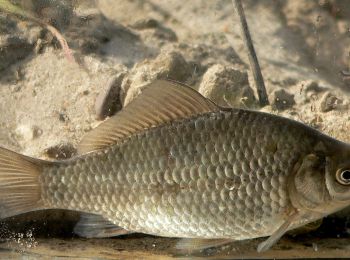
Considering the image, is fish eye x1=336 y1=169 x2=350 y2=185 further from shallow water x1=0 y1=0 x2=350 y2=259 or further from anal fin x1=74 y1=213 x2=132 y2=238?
anal fin x1=74 y1=213 x2=132 y2=238

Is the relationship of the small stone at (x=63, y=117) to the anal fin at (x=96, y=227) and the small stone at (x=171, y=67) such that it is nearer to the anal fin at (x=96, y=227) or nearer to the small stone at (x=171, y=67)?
the small stone at (x=171, y=67)

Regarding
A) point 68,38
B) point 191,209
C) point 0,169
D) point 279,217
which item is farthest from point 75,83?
point 279,217

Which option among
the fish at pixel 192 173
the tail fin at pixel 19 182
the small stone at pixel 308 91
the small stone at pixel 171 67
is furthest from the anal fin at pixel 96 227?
the small stone at pixel 308 91

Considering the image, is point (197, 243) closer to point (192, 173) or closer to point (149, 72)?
point (192, 173)

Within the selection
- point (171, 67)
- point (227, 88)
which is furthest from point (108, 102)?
point (227, 88)

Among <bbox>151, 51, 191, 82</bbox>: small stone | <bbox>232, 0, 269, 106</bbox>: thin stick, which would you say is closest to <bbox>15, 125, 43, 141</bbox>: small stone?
<bbox>151, 51, 191, 82</bbox>: small stone
